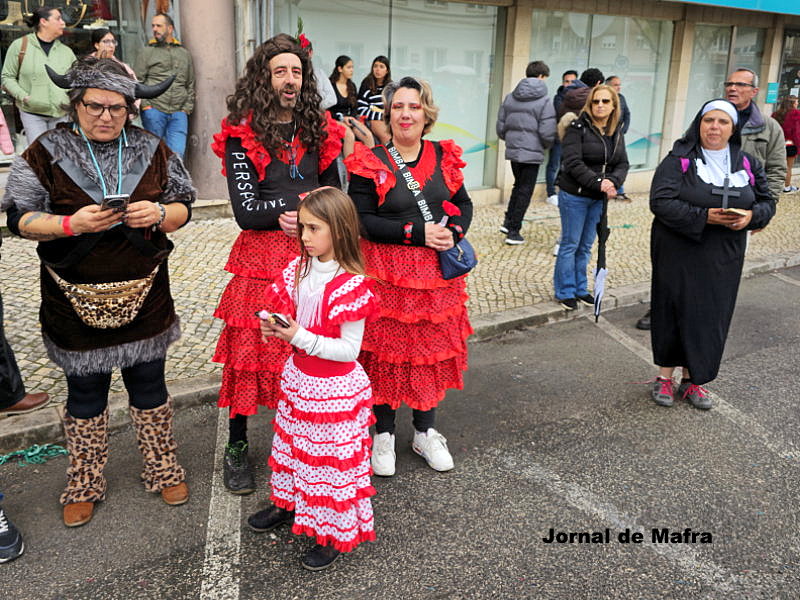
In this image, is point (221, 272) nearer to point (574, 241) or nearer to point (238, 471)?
point (574, 241)

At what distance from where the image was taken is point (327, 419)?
2969 mm

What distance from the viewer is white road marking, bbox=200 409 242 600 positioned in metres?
3.05

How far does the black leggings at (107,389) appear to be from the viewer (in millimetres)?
3354

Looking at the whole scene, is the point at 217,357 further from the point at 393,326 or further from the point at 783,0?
the point at 783,0

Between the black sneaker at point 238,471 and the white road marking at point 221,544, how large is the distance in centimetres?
5

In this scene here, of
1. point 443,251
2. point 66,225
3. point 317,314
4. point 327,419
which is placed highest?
point 66,225

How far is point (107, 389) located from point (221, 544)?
925 millimetres

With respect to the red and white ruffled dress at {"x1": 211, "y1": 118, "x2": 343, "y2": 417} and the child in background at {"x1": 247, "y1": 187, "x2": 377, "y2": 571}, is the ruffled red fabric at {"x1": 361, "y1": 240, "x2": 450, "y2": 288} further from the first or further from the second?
the child in background at {"x1": 247, "y1": 187, "x2": 377, "y2": 571}

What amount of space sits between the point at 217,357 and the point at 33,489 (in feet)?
3.94

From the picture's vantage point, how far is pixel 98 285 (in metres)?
3.18

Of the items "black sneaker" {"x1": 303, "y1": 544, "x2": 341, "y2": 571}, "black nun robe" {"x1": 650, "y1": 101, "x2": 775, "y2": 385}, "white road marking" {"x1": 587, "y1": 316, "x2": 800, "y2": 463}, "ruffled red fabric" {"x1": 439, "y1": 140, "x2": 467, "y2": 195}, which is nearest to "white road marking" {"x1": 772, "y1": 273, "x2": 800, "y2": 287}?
"white road marking" {"x1": 587, "y1": 316, "x2": 800, "y2": 463}

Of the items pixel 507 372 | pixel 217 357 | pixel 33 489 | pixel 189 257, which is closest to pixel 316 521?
pixel 217 357

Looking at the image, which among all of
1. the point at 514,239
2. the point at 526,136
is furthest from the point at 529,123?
the point at 514,239

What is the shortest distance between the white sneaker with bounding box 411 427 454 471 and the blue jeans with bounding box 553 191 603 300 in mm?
3038
